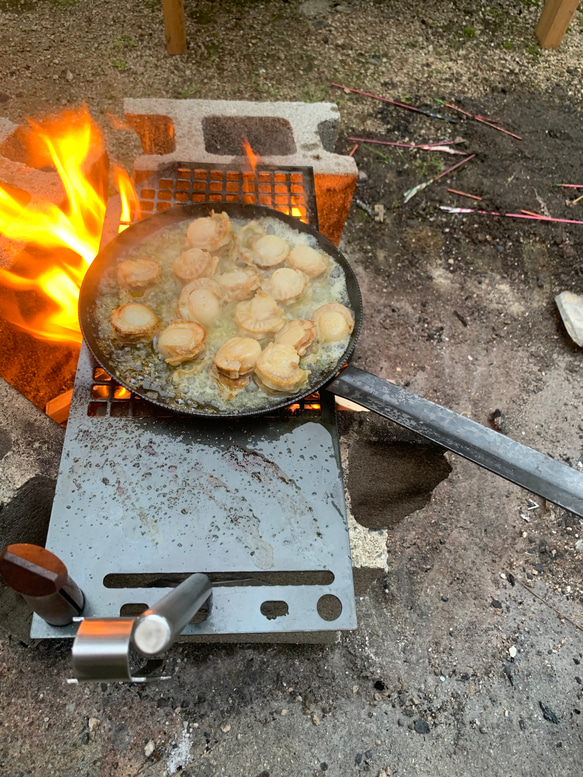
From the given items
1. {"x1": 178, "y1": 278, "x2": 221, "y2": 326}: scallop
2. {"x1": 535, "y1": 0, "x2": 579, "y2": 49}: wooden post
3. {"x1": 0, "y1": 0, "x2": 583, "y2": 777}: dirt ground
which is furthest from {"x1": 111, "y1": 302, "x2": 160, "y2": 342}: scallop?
{"x1": 535, "y1": 0, "x2": 579, "y2": 49}: wooden post

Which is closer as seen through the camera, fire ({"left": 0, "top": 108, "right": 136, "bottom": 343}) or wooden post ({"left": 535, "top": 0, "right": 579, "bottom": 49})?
fire ({"left": 0, "top": 108, "right": 136, "bottom": 343})

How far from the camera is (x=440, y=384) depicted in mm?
3650

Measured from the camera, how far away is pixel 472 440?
209cm

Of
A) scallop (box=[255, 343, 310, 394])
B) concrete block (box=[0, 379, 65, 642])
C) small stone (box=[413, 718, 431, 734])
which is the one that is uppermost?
scallop (box=[255, 343, 310, 394])

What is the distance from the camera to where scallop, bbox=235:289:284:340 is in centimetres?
237

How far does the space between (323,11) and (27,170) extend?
4377 mm

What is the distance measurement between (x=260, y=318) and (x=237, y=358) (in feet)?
0.93

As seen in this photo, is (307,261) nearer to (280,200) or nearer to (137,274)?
(280,200)

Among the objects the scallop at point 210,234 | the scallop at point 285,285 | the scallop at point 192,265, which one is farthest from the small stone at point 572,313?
the scallop at point 192,265

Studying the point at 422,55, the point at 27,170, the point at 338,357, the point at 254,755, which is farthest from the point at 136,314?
the point at 422,55

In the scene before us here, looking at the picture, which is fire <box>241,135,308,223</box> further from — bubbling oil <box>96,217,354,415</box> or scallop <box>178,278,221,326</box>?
scallop <box>178,278,221,326</box>

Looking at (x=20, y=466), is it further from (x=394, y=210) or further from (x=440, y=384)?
(x=394, y=210)

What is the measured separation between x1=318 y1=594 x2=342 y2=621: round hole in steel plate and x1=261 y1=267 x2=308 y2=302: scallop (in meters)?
1.36

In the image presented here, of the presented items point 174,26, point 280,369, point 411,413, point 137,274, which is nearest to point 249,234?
point 137,274
